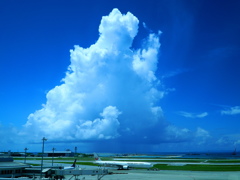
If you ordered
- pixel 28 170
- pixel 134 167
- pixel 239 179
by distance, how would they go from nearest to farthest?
pixel 239 179 < pixel 28 170 < pixel 134 167

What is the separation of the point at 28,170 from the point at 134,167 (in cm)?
5415

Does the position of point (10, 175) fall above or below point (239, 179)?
above

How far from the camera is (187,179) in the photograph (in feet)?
193

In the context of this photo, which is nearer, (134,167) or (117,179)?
(117,179)

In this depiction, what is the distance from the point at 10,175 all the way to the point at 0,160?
1253 cm

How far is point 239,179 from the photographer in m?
58.4

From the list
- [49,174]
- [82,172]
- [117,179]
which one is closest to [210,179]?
[117,179]

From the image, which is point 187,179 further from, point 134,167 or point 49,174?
point 134,167

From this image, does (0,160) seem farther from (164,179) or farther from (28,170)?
(164,179)

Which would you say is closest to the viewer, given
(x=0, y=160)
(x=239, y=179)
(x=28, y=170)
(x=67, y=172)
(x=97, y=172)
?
(x=67, y=172)

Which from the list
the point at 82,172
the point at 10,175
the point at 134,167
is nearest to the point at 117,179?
the point at 82,172

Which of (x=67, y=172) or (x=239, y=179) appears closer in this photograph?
(x=67, y=172)

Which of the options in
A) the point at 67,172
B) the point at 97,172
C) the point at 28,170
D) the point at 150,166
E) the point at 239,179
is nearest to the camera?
the point at 67,172

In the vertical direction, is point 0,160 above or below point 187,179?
above
